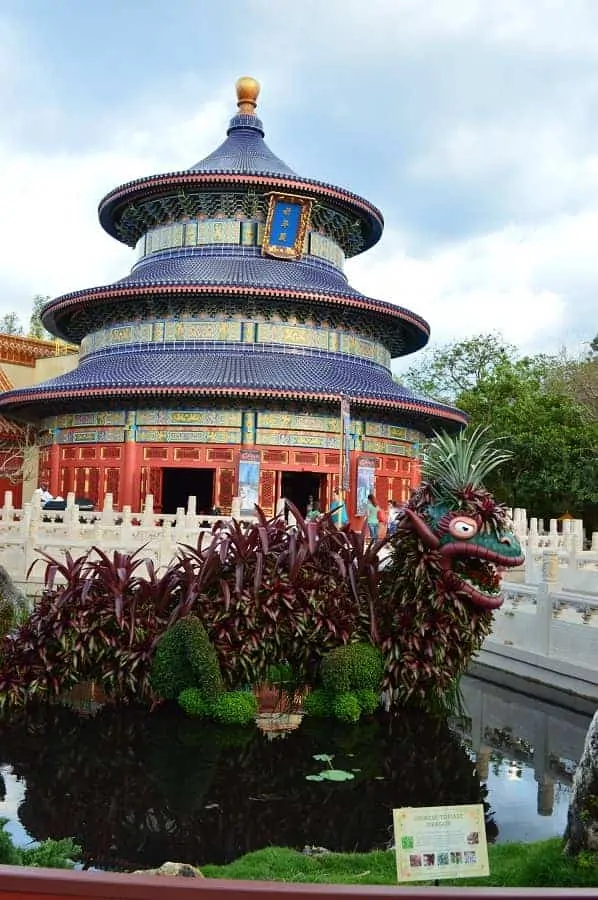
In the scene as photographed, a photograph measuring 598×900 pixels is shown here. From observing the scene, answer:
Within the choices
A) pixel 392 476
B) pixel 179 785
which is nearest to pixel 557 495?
pixel 392 476

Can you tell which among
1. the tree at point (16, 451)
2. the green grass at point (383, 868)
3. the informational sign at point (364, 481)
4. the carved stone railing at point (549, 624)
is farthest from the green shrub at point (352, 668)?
the tree at point (16, 451)

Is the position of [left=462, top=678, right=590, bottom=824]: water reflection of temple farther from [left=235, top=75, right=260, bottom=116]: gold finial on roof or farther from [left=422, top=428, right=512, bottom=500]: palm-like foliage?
[left=235, top=75, right=260, bottom=116]: gold finial on roof

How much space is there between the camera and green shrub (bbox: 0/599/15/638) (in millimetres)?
11953

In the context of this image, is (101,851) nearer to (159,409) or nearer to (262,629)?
(262,629)

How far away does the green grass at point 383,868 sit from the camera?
4.47m

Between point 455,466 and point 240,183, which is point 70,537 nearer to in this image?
point 455,466

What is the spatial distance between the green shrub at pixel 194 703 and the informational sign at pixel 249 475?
57.4 ft

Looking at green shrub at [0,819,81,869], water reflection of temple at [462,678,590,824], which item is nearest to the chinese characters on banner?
water reflection of temple at [462,678,590,824]

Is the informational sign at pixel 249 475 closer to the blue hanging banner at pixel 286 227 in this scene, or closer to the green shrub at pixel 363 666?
the blue hanging banner at pixel 286 227

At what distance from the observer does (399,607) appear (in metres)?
9.59

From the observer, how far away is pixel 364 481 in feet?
94.5

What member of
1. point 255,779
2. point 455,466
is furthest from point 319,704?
point 455,466

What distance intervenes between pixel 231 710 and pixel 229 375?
19.0 metres

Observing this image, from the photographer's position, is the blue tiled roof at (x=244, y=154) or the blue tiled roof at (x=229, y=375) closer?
the blue tiled roof at (x=229, y=375)
